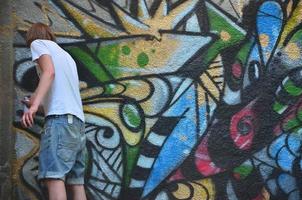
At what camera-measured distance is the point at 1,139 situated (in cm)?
505

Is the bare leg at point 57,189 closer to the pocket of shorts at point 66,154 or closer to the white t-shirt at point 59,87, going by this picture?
the pocket of shorts at point 66,154

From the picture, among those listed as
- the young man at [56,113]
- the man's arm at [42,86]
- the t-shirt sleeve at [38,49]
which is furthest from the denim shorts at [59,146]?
the t-shirt sleeve at [38,49]

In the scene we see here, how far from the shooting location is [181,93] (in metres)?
5.27

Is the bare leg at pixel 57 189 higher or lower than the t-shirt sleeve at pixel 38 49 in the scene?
lower

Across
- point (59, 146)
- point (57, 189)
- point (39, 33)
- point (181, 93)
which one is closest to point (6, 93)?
point (39, 33)

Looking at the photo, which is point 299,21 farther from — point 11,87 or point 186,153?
point 11,87

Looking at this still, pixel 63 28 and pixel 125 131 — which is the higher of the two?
pixel 63 28

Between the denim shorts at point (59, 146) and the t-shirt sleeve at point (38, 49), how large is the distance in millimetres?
459

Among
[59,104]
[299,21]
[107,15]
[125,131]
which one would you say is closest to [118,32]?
[107,15]

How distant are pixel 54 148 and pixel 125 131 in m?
1.12

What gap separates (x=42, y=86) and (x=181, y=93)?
151 cm

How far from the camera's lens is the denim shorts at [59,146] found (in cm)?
421

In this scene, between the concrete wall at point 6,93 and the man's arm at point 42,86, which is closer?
the man's arm at point 42,86

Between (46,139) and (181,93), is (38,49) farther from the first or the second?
(181,93)
